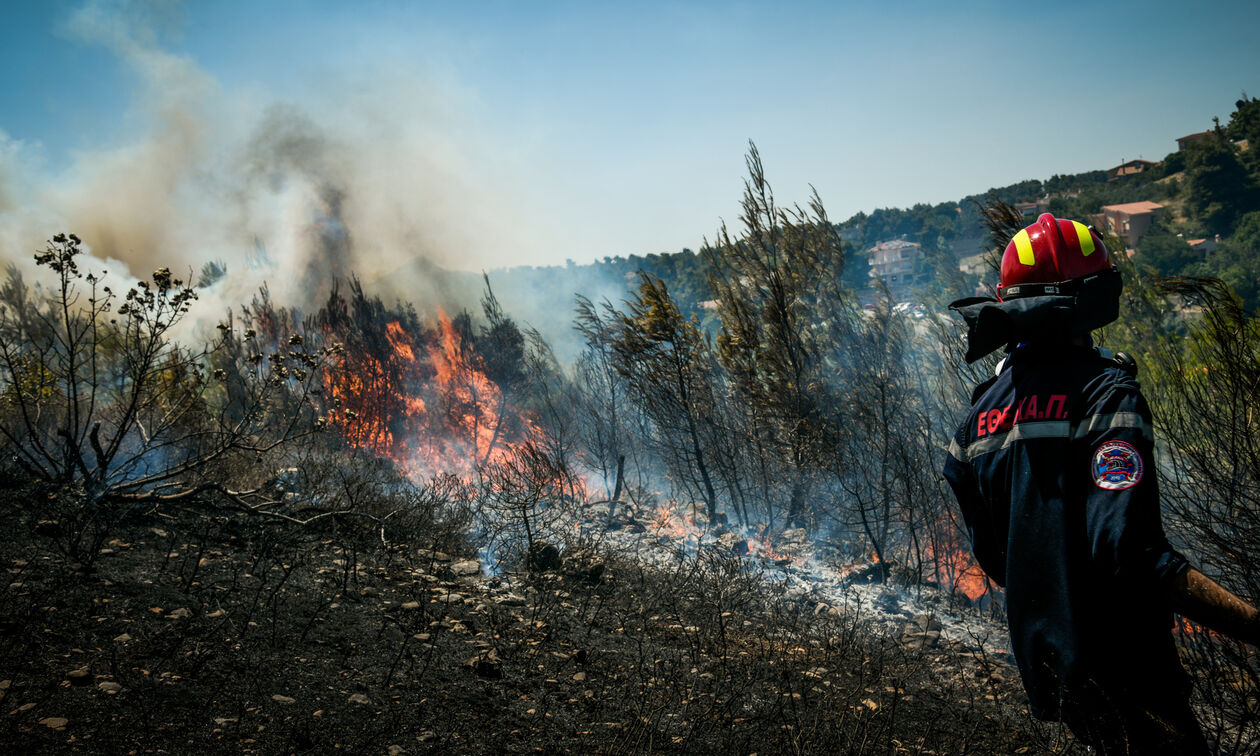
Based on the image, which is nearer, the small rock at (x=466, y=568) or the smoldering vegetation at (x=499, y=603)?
the smoldering vegetation at (x=499, y=603)

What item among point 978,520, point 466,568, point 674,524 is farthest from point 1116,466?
point 674,524

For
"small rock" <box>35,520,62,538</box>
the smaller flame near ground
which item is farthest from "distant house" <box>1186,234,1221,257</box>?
"small rock" <box>35,520,62,538</box>

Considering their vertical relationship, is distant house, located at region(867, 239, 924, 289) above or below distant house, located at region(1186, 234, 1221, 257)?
above

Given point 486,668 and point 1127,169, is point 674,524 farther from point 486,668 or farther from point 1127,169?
point 1127,169

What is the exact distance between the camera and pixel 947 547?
13.0 metres

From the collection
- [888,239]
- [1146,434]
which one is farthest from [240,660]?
[888,239]

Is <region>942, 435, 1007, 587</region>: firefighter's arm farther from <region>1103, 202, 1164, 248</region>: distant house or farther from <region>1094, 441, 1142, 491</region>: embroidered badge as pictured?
<region>1103, 202, 1164, 248</region>: distant house

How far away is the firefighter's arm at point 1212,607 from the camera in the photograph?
53.9 inches

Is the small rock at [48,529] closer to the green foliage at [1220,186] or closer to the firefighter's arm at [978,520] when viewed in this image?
the firefighter's arm at [978,520]

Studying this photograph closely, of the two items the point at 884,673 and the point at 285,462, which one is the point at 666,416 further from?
the point at 884,673

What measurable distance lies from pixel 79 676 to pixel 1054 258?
4.00 meters

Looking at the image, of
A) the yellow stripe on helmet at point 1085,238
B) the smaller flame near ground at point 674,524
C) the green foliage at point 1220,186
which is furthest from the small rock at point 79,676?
the green foliage at point 1220,186

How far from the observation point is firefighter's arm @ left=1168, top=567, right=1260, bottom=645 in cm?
137

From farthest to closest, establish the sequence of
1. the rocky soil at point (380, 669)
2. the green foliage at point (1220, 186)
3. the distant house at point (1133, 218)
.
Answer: the distant house at point (1133, 218) < the green foliage at point (1220, 186) < the rocky soil at point (380, 669)
